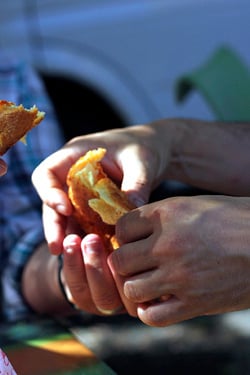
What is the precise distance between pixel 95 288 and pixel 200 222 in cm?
30

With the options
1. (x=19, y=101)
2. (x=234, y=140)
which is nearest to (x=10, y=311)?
(x=19, y=101)

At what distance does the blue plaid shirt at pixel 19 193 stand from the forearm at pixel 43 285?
0.08ft

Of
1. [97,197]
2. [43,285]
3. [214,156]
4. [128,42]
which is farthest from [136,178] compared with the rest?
[128,42]

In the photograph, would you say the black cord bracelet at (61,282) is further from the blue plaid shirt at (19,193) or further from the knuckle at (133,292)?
the knuckle at (133,292)

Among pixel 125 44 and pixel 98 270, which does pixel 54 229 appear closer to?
pixel 98 270

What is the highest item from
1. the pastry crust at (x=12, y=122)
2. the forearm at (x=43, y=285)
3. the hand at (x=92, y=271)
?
the pastry crust at (x=12, y=122)

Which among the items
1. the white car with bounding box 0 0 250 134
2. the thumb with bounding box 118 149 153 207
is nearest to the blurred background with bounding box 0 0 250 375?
the white car with bounding box 0 0 250 134

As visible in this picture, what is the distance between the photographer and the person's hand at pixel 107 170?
3.97 ft

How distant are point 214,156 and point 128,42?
6.20ft

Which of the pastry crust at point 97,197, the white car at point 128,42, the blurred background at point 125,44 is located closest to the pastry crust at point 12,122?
the pastry crust at point 97,197

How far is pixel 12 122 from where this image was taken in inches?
39.0

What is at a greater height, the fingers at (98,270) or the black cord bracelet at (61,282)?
the fingers at (98,270)

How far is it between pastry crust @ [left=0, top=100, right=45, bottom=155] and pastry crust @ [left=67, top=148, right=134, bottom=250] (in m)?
0.17

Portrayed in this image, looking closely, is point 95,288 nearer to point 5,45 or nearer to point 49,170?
point 49,170
